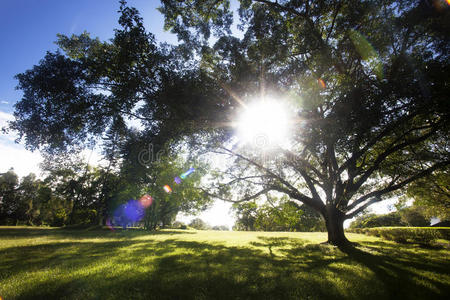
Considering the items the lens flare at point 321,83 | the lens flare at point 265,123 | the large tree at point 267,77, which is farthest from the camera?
the lens flare at point 265,123

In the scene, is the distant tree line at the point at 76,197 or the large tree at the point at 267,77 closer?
the large tree at the point at 267,77

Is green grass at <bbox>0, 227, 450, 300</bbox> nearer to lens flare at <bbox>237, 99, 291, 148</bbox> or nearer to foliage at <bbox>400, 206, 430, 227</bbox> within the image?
lens flare at <bbox>237, 99, 291, 148</bbox>

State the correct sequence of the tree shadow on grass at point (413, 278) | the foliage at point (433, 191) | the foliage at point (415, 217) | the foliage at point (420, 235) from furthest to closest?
the foliage at point (415, 217)
the foliage at point (433, 191)
the foliage at point (420, 235)
the tree shadow on grass at point (413, 278)

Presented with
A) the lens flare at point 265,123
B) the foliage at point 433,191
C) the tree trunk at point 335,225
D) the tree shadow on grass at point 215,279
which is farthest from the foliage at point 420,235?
the lens flare at point 265,123

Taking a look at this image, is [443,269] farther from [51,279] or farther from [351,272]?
[51,279]

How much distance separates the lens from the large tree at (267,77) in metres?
7.84

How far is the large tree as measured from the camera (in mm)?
7844

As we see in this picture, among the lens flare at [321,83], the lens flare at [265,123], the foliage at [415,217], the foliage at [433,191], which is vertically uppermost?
the lens flare at [321,83]

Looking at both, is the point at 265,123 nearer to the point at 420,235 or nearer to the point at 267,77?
the point at 267,77

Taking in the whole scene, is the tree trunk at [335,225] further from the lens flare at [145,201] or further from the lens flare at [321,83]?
the lens flare at [145,201]

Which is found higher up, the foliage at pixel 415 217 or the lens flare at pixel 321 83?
the lens flare at pixel 321 83

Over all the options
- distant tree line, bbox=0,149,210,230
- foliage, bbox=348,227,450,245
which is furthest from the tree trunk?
distant tree line, bbox=0,149,210,230

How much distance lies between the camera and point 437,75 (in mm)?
6871

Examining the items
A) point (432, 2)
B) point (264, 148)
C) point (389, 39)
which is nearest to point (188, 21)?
point (264, 148)
